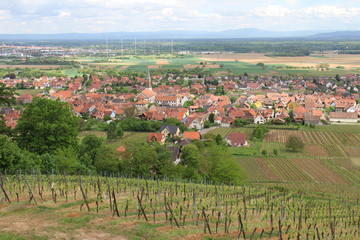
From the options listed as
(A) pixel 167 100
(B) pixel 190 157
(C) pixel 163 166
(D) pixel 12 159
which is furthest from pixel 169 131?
(D) pixel 12 159

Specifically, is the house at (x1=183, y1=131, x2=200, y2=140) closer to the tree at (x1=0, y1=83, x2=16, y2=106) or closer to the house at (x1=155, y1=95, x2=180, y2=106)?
the tree at (x1=0, y1=83, x2=16, y2=106)

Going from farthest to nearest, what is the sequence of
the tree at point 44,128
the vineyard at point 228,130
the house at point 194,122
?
1. the house at point 194,122
2. the vineyard at point 228,130
3. the tree at point 44,128

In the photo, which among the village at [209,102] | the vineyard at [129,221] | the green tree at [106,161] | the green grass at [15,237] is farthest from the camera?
the village at [209,102]

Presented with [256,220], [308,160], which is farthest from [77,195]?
[308,160]

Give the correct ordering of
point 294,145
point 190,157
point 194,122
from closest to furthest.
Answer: point 190,157, point 294,145, point 194,122

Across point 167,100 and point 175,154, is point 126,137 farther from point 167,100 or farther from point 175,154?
point 167,100

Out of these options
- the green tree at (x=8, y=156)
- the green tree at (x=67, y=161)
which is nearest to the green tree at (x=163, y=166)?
the green tree at (x=67, y=161)

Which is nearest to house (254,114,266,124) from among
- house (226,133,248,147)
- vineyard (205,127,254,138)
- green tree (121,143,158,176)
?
vineyard (205,127,254,138)

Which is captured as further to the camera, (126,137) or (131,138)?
(126,137)

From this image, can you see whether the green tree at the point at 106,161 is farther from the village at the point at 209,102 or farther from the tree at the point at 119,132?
the tree at the point at 119,132
